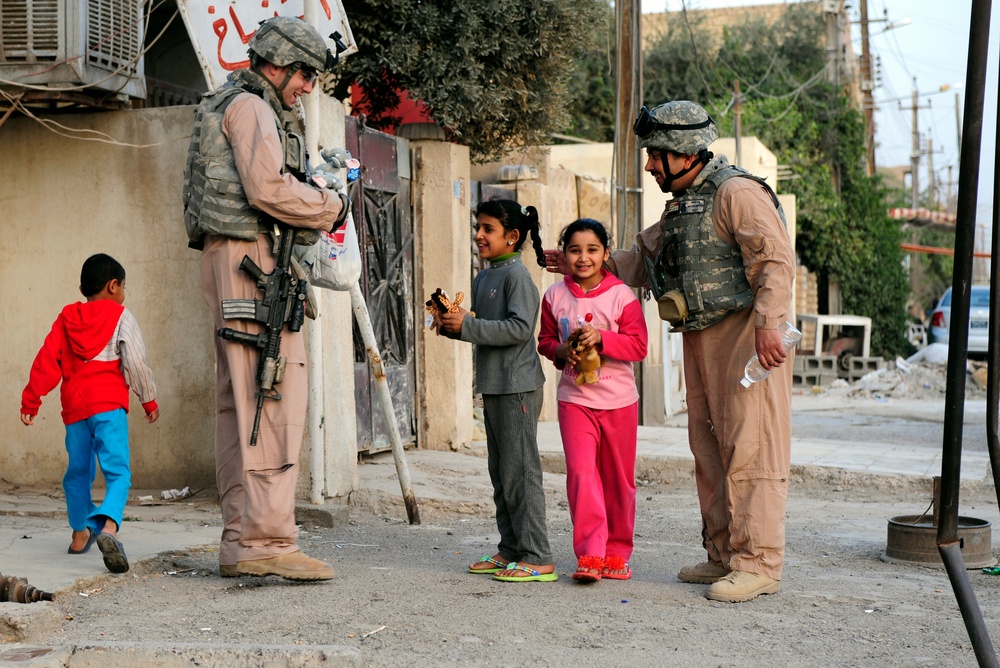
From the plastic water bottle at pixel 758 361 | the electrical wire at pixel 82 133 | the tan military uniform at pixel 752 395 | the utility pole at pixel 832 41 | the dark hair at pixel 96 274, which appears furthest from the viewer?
the utility pole at pixel 832 41

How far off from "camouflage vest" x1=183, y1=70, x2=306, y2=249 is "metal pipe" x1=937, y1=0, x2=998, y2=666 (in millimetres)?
2573

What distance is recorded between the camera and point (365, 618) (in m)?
3.94

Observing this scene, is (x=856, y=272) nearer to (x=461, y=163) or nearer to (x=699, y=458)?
(x=461, y=163)

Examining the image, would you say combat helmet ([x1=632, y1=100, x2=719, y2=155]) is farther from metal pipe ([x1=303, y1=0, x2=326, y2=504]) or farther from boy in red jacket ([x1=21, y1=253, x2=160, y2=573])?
boy in red jacket ([x1=21, y1=253, x2=160, y2=573])

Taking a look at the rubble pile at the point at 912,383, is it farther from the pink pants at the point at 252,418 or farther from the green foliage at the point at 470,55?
the pink pants at the point at 252,418

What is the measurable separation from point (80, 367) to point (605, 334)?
2285mm

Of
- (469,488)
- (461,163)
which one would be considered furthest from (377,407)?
(461,163)

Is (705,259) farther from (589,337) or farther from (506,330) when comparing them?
(506,330)

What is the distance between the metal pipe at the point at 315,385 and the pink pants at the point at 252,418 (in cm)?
121

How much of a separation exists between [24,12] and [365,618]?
4.19 metres

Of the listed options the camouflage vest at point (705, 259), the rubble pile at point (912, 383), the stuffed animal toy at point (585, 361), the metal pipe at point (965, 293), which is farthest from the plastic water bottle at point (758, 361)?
the rubble pile at point (912, 383)

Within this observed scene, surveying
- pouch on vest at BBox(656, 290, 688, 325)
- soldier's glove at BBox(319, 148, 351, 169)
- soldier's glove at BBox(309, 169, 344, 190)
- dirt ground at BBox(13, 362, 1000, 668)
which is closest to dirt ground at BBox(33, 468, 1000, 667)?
dirt ground at BBox(13, 362, 1000, 668)

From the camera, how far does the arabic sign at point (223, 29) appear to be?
17.9 ft

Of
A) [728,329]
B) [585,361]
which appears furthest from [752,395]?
[585,361]
